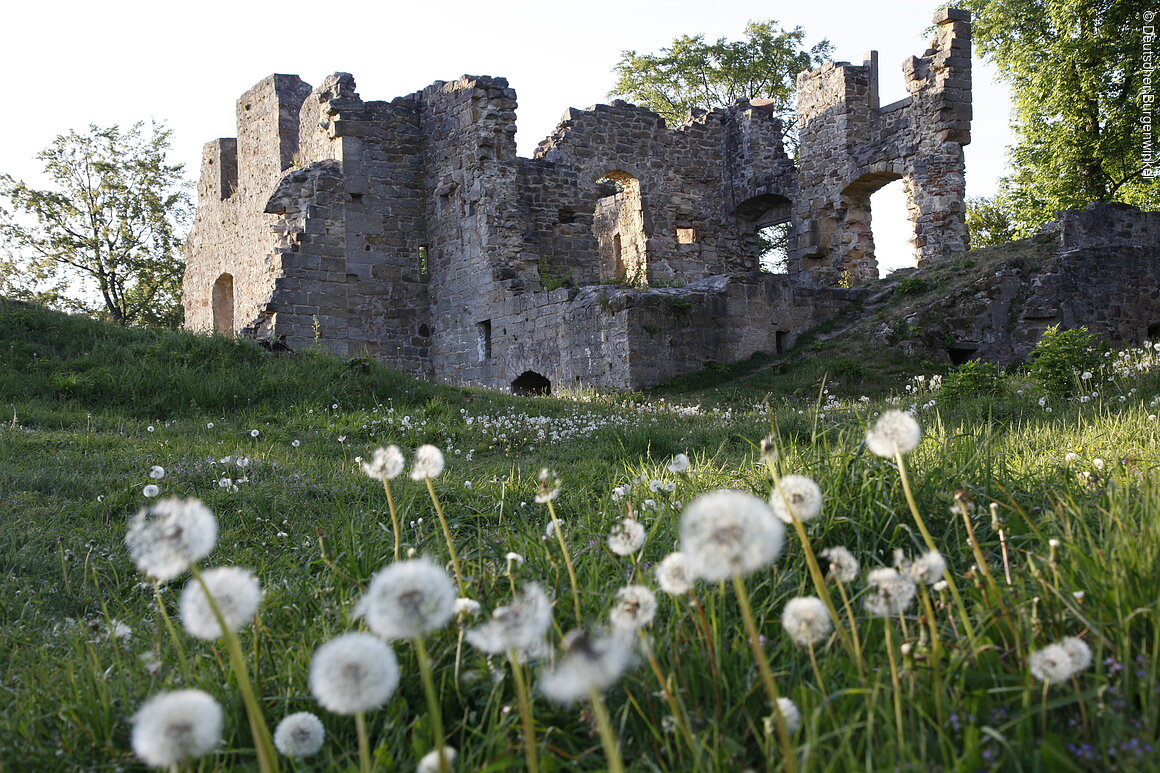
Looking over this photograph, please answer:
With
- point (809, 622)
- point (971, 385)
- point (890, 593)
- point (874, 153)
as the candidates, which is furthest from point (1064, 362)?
point (874, 153)

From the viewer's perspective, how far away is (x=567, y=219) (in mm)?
20750

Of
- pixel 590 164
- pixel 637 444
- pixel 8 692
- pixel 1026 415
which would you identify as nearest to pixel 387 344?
pixel 590 164

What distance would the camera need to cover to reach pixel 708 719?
2.36 m

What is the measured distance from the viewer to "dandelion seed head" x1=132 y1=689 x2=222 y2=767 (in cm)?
154

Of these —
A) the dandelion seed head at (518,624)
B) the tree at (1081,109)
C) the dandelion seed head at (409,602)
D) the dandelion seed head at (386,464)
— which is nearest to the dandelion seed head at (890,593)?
the dandelion seed head at (518,624)

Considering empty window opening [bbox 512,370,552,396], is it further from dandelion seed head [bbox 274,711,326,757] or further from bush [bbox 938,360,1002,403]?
dandelion seed head [bbox 274,711,326,757]

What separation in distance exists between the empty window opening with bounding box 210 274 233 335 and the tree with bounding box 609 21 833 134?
16543 mm

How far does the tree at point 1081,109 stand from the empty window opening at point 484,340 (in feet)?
52.9

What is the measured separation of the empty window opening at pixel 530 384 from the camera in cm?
1777

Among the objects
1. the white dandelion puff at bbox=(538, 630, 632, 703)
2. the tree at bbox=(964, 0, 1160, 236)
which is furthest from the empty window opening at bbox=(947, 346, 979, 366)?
the white dandelion puff at bbox=(538, 630, 632, 703)

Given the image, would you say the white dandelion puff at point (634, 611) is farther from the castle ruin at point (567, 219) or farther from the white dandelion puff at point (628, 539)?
the castle ruin at point (567, 219)

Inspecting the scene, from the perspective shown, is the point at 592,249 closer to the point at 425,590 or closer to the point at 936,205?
the point at 936,205

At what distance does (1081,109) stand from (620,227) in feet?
42.2

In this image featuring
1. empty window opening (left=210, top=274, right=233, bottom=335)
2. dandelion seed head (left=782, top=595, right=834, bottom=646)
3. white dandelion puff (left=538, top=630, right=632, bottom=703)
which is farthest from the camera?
empty window opening (left=210, top=274, right=233, bottom=335)
